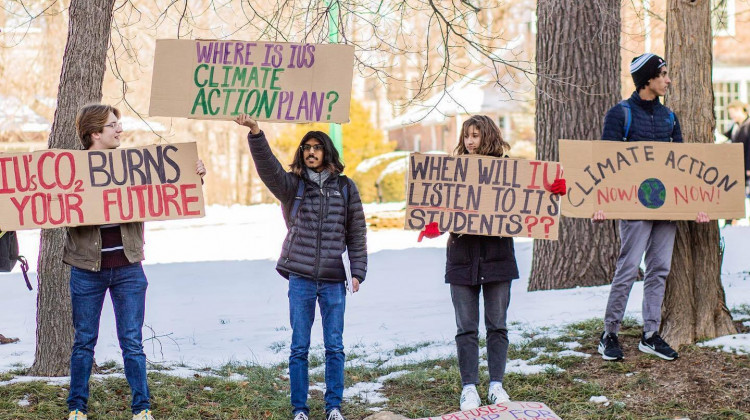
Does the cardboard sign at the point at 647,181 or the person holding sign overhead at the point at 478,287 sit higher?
→ the cardboard sign at the point at 647,181

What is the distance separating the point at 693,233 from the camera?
20.0 ft

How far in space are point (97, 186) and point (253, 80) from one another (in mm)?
1058

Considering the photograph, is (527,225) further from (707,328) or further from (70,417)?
(70,417)

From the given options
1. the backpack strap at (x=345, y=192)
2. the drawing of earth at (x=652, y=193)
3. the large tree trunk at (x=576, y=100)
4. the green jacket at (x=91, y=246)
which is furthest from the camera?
the large tree trunk at (x=576, y=100)

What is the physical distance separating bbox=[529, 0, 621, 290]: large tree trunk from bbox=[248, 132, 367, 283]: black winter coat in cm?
423

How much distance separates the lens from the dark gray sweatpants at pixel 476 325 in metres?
5.11

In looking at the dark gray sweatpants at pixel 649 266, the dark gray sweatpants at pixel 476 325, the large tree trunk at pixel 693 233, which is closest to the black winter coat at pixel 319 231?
the dark gray sweatpants at pixel 476 325

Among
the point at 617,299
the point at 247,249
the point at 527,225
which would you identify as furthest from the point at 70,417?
the point at 247,249

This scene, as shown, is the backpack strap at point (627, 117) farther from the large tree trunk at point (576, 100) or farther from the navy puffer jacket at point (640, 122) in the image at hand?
the large tree trunk at point (576, 100)

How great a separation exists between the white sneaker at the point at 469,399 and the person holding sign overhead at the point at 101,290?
1.77m

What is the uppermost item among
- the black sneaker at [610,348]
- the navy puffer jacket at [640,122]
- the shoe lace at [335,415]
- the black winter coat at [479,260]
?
the navy puffer jacket at [640,122]

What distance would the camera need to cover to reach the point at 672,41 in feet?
20.2

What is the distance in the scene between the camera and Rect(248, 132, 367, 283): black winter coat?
486cm

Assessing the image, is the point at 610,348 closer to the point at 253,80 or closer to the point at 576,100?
the point at 253,80
